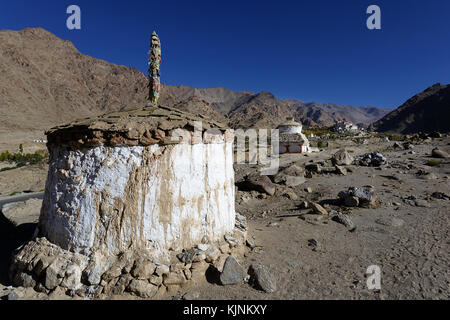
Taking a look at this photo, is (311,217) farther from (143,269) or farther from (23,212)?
(23,212)

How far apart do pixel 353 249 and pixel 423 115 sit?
4064 inches

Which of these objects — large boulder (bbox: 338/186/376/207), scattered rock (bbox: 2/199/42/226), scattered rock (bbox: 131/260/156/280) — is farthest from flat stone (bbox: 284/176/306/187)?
scattered rock (bbox: 2/199/42/226)

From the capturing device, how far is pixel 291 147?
85.4 feet

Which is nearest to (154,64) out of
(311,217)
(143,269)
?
(143,269)

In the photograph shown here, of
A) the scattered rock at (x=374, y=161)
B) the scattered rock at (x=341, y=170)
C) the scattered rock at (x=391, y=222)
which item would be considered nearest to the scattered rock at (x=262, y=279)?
the scattered rock at (x=391, y=222)

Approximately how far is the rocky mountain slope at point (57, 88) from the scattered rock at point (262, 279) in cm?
6214

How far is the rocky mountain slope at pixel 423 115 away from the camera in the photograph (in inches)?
3027

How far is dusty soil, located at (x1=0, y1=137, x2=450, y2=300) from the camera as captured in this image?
14.8 feet

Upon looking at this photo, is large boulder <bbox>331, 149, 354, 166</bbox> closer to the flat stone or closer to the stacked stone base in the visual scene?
the flat stone

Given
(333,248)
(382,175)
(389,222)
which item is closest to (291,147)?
(382,175)

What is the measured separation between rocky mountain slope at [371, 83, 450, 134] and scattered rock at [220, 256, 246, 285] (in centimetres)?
8968

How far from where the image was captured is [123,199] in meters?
4.51

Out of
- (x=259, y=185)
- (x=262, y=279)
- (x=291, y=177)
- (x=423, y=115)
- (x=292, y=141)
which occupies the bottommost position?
(x=262, y=279)
